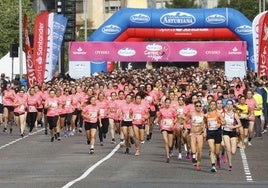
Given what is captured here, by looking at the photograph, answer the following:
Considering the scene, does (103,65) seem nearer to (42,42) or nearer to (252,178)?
(42,42)

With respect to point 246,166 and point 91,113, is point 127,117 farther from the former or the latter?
point 246,166

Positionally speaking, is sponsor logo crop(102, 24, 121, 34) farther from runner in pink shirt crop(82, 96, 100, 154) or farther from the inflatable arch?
runner in pink shirt crop(82, 96, 100, 154)

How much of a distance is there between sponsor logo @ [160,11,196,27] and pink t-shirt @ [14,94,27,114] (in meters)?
22.1

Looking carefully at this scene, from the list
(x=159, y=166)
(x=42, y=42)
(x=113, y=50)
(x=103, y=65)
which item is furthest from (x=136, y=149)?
(x=103, y=65)

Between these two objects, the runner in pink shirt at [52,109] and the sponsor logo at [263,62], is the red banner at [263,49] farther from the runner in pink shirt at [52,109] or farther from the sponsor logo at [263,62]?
the runner in pink shirt at [52,109]

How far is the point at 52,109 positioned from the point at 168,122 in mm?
8808

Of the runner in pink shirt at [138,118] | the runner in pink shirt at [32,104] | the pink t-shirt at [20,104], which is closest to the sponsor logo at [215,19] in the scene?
the runner in pink shirt at [32,104]

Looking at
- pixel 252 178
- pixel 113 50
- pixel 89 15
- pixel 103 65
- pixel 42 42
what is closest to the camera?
pixel 252 178

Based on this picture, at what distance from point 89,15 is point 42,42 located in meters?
101

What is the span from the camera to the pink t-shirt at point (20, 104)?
42.2 m

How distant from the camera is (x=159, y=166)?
29.9 meters

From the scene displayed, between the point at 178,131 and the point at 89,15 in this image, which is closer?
the point at 178,131

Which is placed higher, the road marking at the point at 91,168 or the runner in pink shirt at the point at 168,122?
the runner in pink shirt at the point at 168,122

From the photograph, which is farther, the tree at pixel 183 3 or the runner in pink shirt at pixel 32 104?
the tree at pixel 183 3
